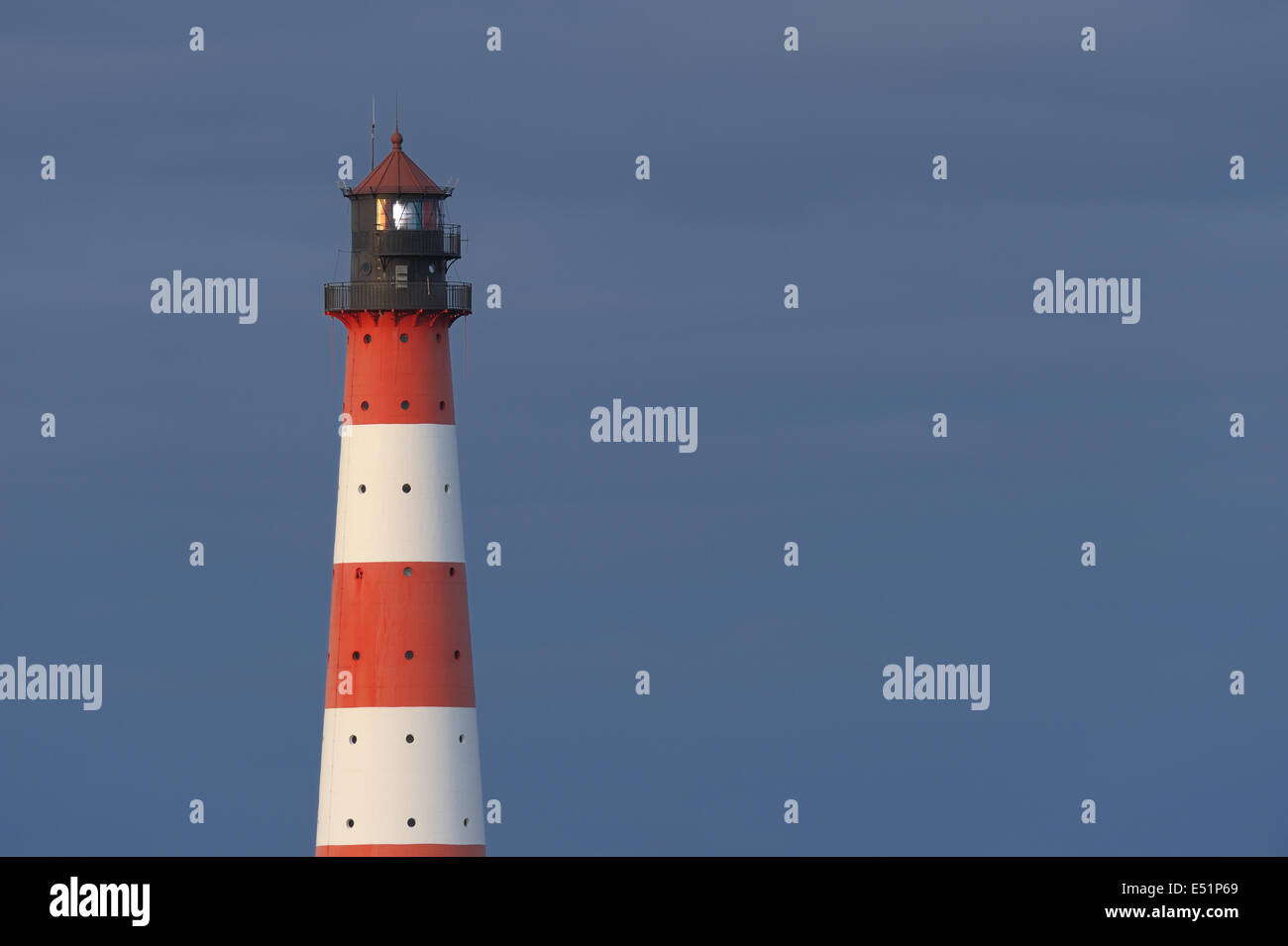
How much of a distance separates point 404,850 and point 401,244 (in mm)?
12925

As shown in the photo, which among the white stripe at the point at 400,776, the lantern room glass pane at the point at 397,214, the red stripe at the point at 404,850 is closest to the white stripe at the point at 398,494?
the white stripe at the point at 400,776

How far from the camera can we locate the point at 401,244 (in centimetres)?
9244

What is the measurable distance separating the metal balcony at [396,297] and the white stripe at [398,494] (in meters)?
2.52

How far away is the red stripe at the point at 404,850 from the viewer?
91312 mm

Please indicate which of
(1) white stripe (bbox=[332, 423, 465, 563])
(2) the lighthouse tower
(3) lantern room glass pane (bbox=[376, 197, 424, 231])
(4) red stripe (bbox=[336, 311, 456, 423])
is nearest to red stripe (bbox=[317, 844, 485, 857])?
(2) the lighthouse tower

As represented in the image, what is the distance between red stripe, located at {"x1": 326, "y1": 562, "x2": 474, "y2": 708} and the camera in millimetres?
91500

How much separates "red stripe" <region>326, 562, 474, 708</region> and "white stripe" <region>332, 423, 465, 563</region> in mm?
356

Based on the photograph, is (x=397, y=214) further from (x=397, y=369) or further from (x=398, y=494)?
(x=398, y=494)

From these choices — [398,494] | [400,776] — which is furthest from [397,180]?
[400,776]

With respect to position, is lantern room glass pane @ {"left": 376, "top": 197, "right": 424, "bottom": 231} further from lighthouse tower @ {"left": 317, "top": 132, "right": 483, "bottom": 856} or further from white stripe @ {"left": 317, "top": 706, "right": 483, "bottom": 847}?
white stripe @ {"left": 317, "top": 706, "right": 483, "bottom": 847}
